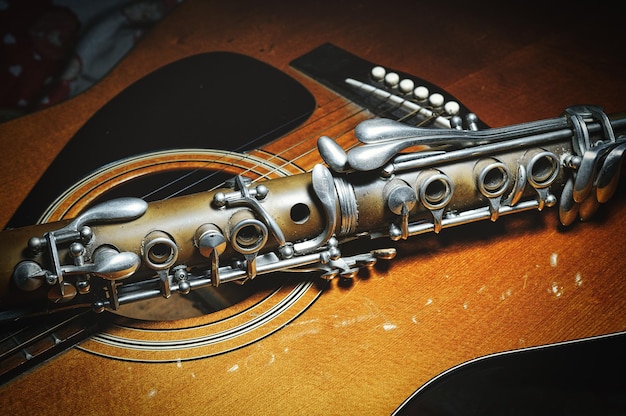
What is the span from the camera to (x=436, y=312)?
2.79 ft

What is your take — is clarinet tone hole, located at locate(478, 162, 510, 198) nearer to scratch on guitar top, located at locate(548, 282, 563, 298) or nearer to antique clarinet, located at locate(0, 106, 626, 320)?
antique clarinet, located at locate(0, 106, 626, 320)

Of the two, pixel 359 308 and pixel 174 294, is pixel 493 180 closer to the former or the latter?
pixel 359 308

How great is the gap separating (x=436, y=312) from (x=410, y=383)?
0.37ft

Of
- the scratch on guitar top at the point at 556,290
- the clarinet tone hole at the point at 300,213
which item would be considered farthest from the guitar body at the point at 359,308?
the clarinet tone hole at the point at 300,213

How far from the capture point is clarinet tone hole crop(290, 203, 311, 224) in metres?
0.80

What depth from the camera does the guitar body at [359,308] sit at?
77cm

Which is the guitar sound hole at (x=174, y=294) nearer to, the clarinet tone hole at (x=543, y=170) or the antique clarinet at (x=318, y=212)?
the antique clarinet at (x=318, y=212)

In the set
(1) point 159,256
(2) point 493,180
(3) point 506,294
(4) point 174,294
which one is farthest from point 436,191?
(4) point 174,294

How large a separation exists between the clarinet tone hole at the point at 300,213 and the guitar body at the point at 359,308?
0.35ft

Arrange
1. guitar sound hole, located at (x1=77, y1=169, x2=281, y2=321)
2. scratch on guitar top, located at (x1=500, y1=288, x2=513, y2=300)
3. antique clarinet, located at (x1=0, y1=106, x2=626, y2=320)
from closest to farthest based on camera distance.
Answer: antique clarinet, located at (x1=0, y1=106, x2=626, y2=320) < scratch on guitar top, located at (x1=500, y1=288, x2=513, y2=300) < guitar sound hole, located at (x1=77, y1=169, x2=281, y2=321)

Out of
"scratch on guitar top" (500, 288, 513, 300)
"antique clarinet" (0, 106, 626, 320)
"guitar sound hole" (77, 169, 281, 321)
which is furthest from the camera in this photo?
"guitar sound hole" (77, 169, 281, 321)

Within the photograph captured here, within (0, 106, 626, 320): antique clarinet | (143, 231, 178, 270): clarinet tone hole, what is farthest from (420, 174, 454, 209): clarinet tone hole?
(143, 231, 178, 270): clarinet tone hole

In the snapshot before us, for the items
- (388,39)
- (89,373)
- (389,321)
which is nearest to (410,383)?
(389,321)

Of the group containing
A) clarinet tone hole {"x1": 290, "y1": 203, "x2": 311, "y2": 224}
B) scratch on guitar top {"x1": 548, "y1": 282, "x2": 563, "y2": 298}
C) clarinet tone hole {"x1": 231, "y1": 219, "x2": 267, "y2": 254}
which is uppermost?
clarinet tone hole {"x1": 290, "y1": 203, "x2": 311, "y2": 224}
